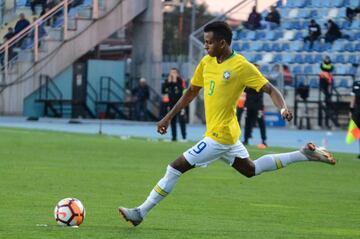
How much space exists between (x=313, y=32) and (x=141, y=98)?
322 inches

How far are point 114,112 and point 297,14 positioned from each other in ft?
32.5

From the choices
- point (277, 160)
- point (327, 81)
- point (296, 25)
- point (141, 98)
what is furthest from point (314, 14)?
point (277, 160)

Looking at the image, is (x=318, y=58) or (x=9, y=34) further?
(x=9, y=34)

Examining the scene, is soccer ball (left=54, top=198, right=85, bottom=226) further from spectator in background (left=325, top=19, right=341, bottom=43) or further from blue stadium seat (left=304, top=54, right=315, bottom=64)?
blue stadium seat (left=304, top=54, right=315, bottom=64)

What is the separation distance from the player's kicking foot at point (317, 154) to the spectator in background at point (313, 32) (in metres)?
32.6

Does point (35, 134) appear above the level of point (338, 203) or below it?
below

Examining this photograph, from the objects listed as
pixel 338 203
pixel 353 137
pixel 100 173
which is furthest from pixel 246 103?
pixel 338 203

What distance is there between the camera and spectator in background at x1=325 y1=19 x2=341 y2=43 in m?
44.3

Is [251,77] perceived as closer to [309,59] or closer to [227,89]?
[227,89]

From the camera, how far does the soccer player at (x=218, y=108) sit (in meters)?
11.7

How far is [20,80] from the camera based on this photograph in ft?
164

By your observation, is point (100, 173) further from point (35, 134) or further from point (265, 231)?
point (35, 134)

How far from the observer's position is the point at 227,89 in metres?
11.8

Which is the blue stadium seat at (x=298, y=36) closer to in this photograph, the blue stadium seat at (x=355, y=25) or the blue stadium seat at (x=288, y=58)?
the blue stadium seat at (x=288, y=58)
